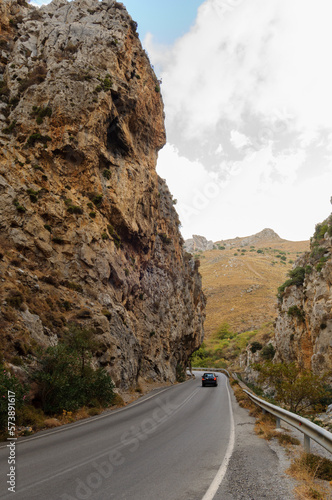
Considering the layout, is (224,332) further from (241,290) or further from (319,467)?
(319,467)

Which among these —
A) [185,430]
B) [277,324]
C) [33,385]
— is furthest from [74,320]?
[277,324]

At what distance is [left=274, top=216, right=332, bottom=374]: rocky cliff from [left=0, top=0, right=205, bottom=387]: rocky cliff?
45.6 feet

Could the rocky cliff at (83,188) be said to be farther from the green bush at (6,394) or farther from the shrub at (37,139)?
the green bush at (6,394)

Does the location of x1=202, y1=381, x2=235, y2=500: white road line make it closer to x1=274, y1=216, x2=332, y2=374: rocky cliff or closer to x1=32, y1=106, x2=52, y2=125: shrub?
x1=274, y1=216, x2=332, y2=374: rocky cliff

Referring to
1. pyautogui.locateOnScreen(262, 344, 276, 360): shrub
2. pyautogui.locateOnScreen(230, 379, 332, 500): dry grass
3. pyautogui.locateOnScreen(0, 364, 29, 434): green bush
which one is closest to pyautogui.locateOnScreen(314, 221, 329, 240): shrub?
pyautogui.locateOnScreen(262, 344, 276, 360): shrub

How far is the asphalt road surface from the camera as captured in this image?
466cm

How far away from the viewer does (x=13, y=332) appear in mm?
13172

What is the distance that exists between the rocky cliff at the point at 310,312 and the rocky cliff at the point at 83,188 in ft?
45.6

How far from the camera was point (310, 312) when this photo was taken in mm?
27469

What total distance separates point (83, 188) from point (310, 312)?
2353cm

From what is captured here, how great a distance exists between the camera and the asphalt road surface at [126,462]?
4.66m

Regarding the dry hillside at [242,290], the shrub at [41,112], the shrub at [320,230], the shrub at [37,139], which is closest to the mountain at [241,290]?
the dry hillside at [242,290]

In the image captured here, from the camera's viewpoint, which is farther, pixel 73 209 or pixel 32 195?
pixel 73 209

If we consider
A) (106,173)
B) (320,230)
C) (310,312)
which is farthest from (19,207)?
(320,230)
